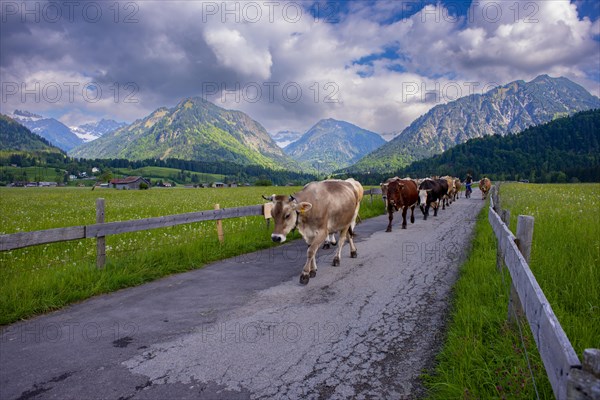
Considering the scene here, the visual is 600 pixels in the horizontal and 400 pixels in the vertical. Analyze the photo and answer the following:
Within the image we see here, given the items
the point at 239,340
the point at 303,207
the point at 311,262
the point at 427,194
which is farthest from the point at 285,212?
the point at 427,194

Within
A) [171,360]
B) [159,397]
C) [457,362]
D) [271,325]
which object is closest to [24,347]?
[171,360]

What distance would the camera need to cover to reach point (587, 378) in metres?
1.38

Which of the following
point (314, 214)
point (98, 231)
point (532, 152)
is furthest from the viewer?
point (532, 152)

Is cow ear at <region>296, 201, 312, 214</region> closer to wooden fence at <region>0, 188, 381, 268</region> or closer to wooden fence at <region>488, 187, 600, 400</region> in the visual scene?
wooden fence at <region>0, 188, 381, 268</region>

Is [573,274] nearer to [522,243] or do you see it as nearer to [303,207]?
[522,243]

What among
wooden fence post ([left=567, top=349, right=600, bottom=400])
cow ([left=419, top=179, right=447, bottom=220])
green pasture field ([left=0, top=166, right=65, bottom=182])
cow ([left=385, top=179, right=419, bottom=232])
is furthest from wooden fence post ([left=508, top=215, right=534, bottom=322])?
green pasture field ([left=0, top=166, right=65, bottom=182])

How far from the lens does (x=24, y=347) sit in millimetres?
4148

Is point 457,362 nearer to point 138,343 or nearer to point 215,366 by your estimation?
point 215,366

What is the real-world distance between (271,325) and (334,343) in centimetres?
100

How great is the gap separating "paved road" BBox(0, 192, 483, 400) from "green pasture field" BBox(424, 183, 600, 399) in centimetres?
32

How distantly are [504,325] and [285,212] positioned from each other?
14.3 feet

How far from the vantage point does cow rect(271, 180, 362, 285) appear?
708 centimetres

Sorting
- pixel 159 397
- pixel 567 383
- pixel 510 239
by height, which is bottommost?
pixel 159 397

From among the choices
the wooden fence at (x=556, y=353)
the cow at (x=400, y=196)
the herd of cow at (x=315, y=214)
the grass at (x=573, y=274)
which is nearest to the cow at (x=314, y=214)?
the herd of cow at (x=315, y=214)
